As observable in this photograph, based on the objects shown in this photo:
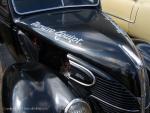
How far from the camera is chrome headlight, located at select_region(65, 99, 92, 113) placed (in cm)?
255

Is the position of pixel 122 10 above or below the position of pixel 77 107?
below

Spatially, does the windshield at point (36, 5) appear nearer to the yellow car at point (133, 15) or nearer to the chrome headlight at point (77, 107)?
the chrome headlight at point (77, 107)

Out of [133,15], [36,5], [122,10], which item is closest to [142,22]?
[133,15]

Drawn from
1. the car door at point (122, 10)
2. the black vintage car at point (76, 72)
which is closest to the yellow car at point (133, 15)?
the car door at point (122, 10)

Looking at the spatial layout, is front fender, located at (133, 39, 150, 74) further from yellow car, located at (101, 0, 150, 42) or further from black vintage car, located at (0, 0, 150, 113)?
yellow car, located at (101, 0, 150, 42)

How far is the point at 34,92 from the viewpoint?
2695 mm

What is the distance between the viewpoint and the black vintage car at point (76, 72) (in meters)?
2.65

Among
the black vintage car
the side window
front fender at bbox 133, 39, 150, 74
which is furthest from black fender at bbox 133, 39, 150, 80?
the side window

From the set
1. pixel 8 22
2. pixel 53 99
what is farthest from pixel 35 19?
pixel 53 99

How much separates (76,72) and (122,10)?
337 cm

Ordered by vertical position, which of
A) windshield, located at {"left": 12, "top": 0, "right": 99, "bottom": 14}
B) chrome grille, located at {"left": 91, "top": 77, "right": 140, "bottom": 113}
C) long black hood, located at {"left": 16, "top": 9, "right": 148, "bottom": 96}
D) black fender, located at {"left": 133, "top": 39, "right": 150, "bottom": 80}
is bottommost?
black fender, located at {"left": 133, "top": 39, "right": 150, "bottom": 80}

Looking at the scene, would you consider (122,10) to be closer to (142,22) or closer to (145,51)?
(142,22)

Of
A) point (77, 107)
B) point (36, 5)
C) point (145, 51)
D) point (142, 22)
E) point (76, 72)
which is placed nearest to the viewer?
point (77, 107)

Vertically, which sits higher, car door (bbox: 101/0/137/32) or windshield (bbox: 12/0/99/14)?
windshield (bbox: 12/0/99/14)
